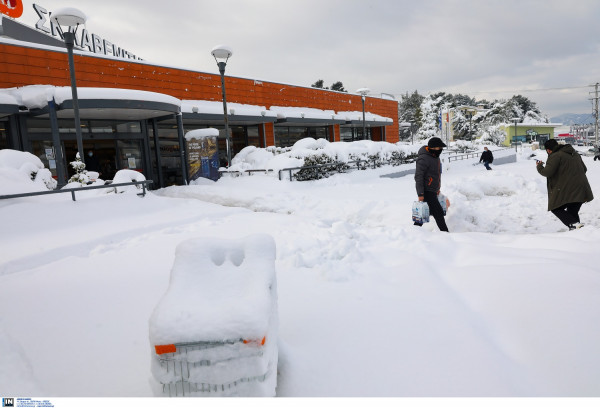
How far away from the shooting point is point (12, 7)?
49.5ft

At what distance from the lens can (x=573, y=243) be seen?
15.2 ft

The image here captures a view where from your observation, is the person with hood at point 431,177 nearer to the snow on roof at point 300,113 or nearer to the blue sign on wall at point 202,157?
the blue sign on wall at point 202,157

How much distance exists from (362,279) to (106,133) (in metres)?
13.3

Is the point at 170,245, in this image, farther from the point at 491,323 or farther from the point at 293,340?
the point at 491,323

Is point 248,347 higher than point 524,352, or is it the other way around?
point 248,347

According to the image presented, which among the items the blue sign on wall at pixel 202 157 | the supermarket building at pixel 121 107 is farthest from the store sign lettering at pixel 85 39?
the blue sign on wall at pixel 202 157

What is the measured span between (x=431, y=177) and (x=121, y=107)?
31.0 ft

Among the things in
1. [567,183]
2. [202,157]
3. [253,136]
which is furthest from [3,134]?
[567,183]

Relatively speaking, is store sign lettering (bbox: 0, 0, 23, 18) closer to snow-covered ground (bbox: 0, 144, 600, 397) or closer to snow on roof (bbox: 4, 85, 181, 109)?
snow on roof (bbox: 4, 85, 181, 109)

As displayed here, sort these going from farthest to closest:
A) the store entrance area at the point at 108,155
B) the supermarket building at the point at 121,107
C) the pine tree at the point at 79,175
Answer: the store entrance area at the point at 108,155 < the supermarket building at the point at 121,107 < the pine tree at the point at 79,175

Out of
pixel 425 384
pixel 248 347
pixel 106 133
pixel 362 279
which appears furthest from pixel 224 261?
pixel 106 133

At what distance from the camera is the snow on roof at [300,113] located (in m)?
22.6

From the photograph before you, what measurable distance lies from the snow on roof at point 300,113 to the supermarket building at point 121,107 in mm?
90

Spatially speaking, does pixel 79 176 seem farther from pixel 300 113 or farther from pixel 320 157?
pixel 300 113
